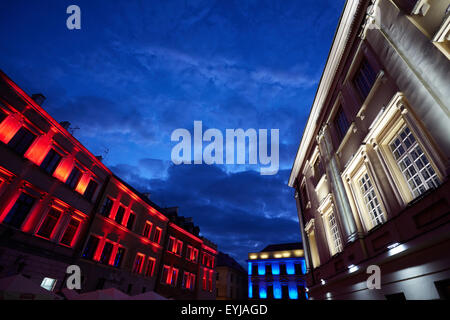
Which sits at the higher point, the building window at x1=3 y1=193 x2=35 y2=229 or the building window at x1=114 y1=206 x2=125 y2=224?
the building window at x1=114 y1=206 x2=125 y2=224

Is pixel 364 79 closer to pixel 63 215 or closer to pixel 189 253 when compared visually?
pixel 63 215

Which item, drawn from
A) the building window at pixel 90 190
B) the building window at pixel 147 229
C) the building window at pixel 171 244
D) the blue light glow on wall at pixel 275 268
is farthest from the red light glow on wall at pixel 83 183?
the blue light glow on wall at pixel 275 268

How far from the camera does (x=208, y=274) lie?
107 ft

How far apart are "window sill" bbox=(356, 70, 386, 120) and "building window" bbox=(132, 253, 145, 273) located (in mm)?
21699

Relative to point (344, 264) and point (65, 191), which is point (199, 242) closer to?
point (65, 191)

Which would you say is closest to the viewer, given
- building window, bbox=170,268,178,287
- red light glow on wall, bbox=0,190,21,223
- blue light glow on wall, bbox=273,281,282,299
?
red light glow on wall, bbox=0,190,21,223

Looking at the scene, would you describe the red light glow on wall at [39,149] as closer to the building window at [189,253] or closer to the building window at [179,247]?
the building window at [179,247]

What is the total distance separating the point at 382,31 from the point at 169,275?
90.2 ft

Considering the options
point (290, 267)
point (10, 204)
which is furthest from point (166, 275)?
point (290, 267)

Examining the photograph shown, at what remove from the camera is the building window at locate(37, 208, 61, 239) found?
46.1ft

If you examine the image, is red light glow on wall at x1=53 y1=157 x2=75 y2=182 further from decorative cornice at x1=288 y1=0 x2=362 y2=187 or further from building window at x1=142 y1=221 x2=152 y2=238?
decorative cornice at x1=288 y1=0 x2=362 y2=187

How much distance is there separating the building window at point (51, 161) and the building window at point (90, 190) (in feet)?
10.6

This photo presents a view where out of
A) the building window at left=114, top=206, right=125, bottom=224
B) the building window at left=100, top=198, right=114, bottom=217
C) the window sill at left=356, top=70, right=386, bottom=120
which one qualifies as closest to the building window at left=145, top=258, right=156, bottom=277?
the building window at left=114, top=206, right=125, bottom=224
